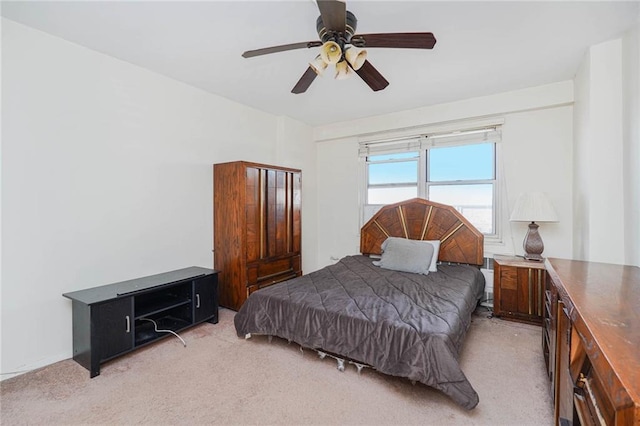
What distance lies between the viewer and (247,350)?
8.23 feet

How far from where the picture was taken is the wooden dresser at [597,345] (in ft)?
2.26

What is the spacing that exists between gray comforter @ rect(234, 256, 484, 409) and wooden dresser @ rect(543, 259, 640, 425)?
1.84ft

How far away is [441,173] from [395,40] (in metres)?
2.58

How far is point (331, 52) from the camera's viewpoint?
180 cm

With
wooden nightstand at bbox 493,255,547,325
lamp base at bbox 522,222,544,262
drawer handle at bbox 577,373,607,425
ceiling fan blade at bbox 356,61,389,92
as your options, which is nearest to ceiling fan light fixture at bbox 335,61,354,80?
ceiling fan blade at bbox 356,61,389,92

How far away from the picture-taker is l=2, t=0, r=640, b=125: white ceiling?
1978 mm

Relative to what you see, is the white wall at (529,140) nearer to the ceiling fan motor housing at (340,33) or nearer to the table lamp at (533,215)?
the table lamp at (533,215)

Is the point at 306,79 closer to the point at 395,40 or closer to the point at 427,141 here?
the point at 395,40

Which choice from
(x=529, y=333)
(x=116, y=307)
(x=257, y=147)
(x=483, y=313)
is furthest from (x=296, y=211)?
(x=529, y=333)

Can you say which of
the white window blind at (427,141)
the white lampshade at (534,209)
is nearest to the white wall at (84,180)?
the white window blind at (427,141)

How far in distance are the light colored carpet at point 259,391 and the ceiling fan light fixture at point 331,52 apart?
2.17 metres

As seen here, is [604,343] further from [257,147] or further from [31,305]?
[257,147]

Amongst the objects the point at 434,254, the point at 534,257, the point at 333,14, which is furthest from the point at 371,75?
the point at 534,257

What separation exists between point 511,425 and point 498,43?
8.95ft
